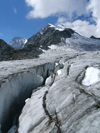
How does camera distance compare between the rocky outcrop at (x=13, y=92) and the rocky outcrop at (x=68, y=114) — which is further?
the rocky outcrop at (x=13, y=92)

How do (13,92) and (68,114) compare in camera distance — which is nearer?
(68,114)

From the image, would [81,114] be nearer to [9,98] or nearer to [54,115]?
[54,115]

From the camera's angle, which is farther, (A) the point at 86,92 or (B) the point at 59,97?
(B) the point at 59,97

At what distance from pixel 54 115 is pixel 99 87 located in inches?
91.7

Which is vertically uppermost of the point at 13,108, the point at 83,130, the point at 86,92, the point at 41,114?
the point at 86,92

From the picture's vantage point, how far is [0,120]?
429cm

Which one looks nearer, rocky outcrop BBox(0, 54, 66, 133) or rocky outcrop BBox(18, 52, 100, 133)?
rocky outcrop BBox(18, 52, 100, 133)

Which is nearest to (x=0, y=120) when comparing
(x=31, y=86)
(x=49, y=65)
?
(x=31, y=86)

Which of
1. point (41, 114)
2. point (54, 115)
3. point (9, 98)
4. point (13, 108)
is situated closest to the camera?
point (54, 115)

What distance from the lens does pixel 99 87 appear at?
4191 mm

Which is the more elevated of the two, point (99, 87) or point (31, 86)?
point (99, 87)

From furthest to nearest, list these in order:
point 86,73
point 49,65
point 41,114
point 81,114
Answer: point 49,65
point 86,73
point 41,114
point 81,114

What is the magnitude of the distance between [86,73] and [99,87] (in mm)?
2656

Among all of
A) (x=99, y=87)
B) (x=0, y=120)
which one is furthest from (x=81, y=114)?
(x=0, y=120)
